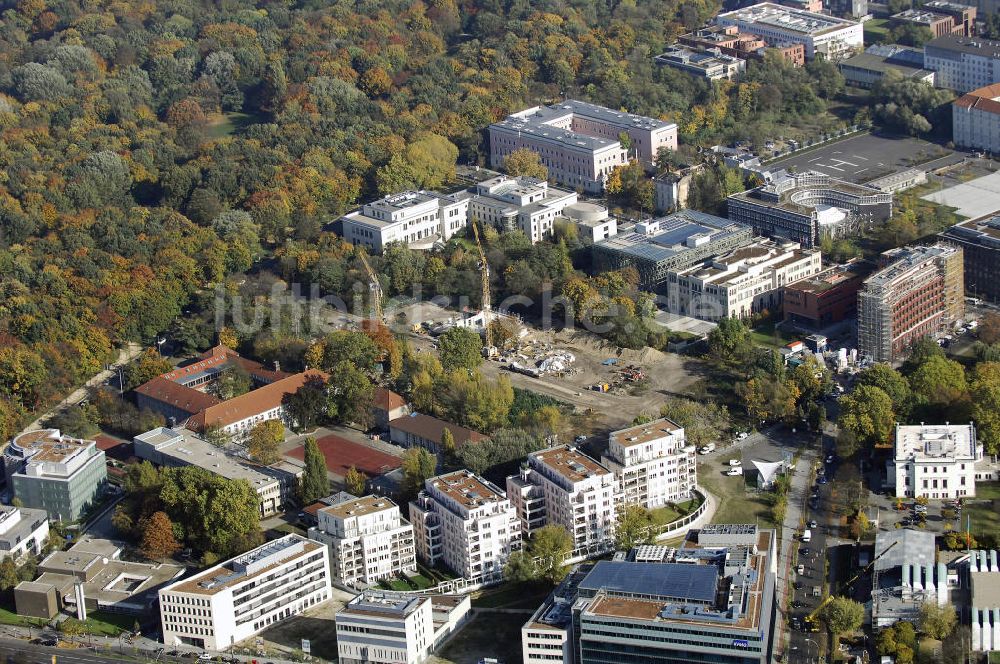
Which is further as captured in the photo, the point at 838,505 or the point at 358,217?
the point at 358,217

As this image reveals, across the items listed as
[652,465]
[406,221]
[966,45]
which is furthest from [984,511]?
[966,45]

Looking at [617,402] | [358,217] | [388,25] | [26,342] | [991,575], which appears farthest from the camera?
[388,25]

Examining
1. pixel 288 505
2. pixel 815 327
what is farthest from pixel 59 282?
pixel 815 327

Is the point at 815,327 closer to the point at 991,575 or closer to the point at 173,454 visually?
the point at 991,575

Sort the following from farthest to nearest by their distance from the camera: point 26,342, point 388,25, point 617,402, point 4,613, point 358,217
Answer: point 388,25
point 358,217
point 26,342
point 617,402
point 4,613

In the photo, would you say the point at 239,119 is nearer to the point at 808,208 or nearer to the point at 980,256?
the point at 808,208

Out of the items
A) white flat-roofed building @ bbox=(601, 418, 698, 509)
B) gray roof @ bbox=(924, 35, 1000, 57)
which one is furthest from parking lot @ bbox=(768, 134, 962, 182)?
white flat-roofed building @ bbox=(601, 418, 698, 509)

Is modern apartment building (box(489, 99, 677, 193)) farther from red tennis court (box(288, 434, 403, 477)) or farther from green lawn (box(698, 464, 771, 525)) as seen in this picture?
green lawn (box(698, 464, 771, 525))
